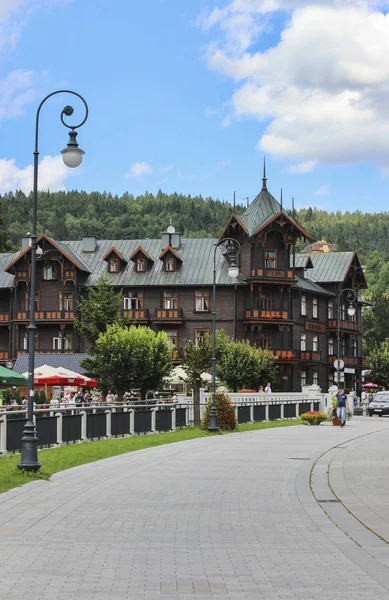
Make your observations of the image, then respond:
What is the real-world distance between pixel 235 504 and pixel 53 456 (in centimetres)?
890

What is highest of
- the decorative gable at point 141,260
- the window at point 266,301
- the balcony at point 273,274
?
the decorative gable at point 141,260

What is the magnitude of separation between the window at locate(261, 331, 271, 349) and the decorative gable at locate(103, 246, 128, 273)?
12735 millimetres

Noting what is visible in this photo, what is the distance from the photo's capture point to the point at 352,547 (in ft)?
34.1

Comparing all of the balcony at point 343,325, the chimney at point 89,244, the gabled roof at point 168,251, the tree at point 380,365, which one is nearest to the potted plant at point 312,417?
the gabled roof at point 168,251

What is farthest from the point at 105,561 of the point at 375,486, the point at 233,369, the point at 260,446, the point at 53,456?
the point at 233,369

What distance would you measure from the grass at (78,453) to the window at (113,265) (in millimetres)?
42884

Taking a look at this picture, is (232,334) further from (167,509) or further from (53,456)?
(167,509)

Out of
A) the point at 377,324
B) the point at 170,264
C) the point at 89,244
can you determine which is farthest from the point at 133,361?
the point at 377,324

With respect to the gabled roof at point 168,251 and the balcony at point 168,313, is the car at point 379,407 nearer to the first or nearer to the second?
the balcony at point 168,313

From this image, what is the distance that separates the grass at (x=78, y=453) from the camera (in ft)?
56.9

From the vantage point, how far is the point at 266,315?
75125mm

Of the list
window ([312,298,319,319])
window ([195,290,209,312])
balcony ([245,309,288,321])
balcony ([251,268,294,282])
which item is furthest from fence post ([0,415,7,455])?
window ([312,298,319,319])

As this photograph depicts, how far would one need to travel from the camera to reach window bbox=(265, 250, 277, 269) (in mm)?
76312

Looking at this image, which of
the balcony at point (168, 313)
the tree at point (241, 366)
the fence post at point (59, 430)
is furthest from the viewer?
the balcony at point (168, 313)
